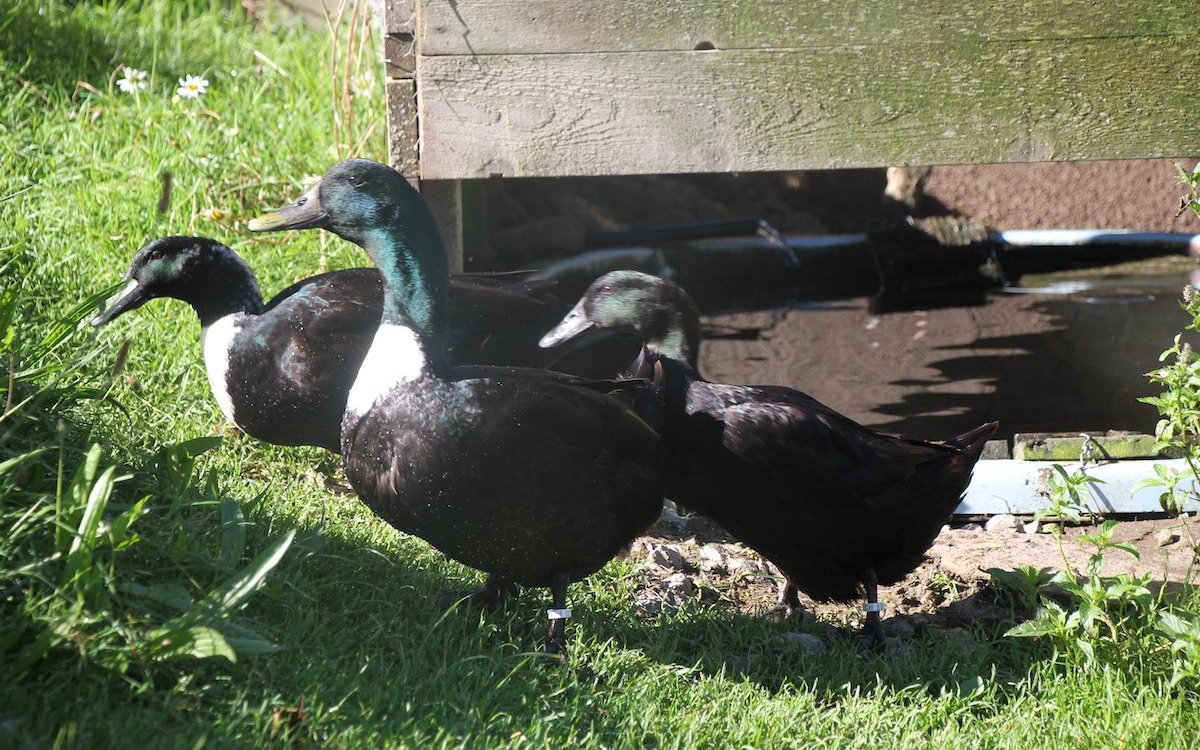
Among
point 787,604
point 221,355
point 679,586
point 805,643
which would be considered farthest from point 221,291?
point 805,643

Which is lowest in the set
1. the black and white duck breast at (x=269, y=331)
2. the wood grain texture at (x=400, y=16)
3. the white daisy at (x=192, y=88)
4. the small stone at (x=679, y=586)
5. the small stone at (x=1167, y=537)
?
the small stone at (x=679, y=586)

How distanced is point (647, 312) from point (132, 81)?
3695 mm

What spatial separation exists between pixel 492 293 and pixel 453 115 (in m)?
0.65

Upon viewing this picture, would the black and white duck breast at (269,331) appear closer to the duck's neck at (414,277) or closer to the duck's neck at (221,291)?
the duck's neck at (221,291)

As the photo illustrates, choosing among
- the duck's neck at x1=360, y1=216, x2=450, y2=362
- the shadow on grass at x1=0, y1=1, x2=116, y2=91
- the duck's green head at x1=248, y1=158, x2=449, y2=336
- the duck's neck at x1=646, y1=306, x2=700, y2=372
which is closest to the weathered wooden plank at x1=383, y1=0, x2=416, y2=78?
the duck's green head at x1=248, y1=158, x2=449, y2=336

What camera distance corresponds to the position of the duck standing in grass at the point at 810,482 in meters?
4.05

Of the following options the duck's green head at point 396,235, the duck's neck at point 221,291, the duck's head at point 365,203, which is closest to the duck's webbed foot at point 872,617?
the duck's green head at point 396,235

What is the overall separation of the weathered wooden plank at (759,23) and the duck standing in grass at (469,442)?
105 cm

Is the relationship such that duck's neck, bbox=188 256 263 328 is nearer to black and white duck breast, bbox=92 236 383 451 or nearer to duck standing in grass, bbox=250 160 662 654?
black and white duck breast, bbox=92 236 383 451

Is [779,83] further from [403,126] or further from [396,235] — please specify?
[396,235]

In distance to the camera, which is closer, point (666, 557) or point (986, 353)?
point (666, 557)

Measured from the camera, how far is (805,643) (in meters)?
3.96

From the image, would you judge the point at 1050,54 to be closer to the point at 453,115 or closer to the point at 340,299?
the point at 453,115

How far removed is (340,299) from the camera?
15.1ft
